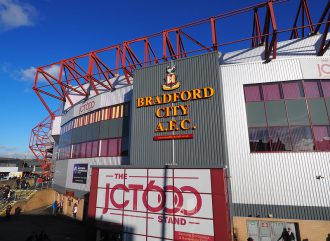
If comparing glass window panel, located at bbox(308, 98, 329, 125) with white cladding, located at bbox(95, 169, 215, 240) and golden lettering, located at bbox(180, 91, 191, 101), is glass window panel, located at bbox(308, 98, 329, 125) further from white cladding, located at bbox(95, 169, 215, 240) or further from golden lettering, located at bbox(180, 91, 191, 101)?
white cladding, located at bbox(95, 169, 215, 240)

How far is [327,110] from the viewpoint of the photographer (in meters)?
19.2

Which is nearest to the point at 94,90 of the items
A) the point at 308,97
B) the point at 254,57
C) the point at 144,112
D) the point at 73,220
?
the point at 144,112

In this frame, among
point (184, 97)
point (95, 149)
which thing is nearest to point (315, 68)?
point (184, 97)

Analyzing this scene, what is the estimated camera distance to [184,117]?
20.8 meters

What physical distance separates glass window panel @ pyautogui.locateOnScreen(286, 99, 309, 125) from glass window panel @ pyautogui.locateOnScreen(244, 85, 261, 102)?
107 inches

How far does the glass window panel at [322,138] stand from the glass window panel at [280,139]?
7.00 feet

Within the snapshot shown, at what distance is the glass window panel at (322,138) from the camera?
1838cm

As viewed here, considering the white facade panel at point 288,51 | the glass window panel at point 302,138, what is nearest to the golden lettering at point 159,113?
the white facade panel at point 288,51

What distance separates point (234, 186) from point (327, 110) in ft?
34.5

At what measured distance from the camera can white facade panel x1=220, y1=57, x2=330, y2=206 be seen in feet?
58.2

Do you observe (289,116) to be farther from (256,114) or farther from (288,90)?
(256,114)

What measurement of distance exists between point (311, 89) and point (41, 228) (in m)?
30.6

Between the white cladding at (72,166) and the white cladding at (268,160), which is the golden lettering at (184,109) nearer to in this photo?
the white cladding at (268,160)

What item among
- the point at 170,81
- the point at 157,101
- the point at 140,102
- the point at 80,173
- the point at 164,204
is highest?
the point at 170,81
